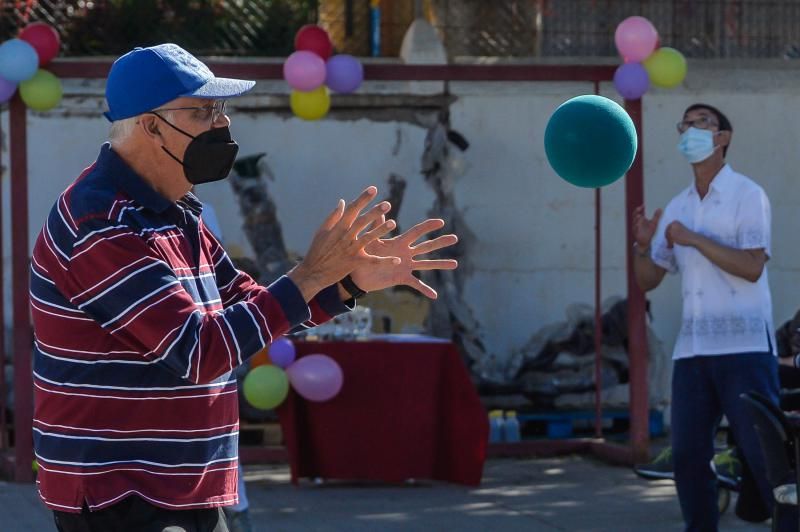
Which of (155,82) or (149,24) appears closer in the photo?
(155,82)

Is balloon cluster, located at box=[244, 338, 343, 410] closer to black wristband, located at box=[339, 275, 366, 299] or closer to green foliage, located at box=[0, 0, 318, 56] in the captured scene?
green foliage, located at box=[0, 0, 318, 56]

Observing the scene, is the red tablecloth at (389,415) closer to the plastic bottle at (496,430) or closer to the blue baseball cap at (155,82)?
the plastic bottle at (496,430)

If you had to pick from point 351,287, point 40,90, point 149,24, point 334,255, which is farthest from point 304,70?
point 334,255

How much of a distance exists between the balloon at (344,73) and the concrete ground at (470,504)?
2348 mm

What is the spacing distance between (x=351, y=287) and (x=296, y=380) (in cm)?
439

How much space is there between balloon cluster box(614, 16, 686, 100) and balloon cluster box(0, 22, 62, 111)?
322 cm

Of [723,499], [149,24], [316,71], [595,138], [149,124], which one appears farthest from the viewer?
[149,24]

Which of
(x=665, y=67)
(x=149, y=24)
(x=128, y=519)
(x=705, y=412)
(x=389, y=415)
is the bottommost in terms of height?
(x=389, y=415)

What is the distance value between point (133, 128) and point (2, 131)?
22.0ft

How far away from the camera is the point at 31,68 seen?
24.8 feet

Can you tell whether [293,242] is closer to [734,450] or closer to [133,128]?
[734,450]

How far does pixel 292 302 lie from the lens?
2.89 m

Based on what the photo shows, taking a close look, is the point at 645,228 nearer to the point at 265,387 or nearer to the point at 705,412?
the point at 705,412

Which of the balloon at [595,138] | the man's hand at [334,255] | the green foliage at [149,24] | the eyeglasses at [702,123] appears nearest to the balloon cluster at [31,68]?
the green foliage at [149,24]
